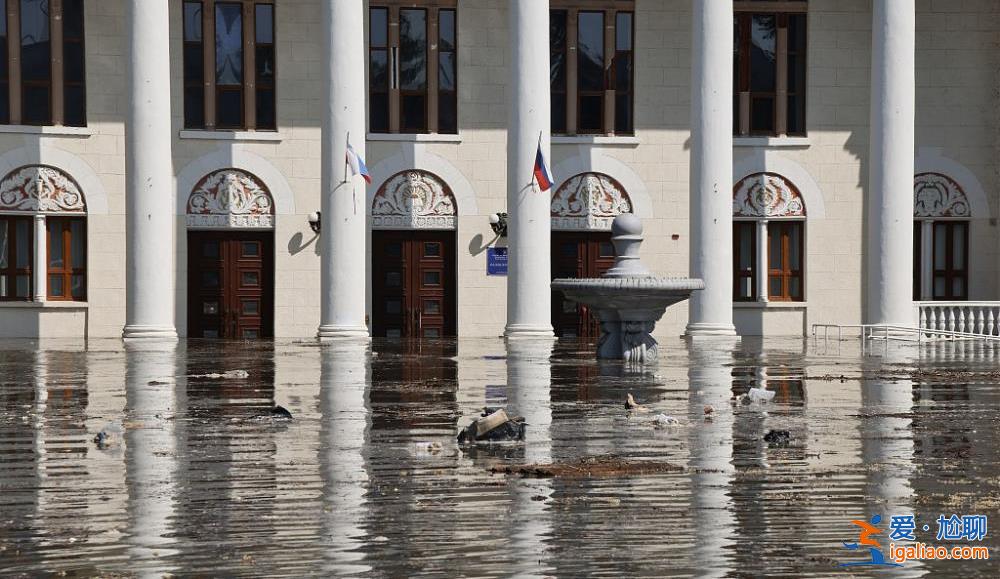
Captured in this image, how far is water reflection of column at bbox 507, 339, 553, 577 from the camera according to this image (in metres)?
6.66

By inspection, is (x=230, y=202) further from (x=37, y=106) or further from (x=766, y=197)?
(x=766, y=197)

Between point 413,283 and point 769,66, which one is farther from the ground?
point 769,66

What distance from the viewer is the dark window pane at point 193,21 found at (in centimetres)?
3159

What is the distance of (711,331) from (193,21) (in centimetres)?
1156

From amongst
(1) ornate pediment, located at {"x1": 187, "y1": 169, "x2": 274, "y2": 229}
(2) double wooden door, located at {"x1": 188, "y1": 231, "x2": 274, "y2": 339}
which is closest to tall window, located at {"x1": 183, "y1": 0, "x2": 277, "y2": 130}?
(1) ornate pediment, located at {"x1": 187, "y1": 169, "x2": 274, "y2": 229}

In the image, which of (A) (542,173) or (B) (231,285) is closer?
(A) (542,173)

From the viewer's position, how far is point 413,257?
32562 millimetres

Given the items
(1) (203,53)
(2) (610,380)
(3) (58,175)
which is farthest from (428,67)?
(2) (610,380)

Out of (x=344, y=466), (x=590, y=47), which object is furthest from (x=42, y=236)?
(x=344, y=466)

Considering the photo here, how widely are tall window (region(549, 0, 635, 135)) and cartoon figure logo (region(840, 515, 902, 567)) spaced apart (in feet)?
84.7

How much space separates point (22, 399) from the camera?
1416 cm

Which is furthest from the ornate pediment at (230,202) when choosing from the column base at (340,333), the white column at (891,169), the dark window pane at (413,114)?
the white column at (891,169)

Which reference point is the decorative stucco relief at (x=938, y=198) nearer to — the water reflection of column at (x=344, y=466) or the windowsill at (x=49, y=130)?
the windowsill at (x=49, y=130)

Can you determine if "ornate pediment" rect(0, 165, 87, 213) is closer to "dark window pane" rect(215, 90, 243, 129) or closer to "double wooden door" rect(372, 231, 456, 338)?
"dark window pane" rect(215, 90, 243, 129)
